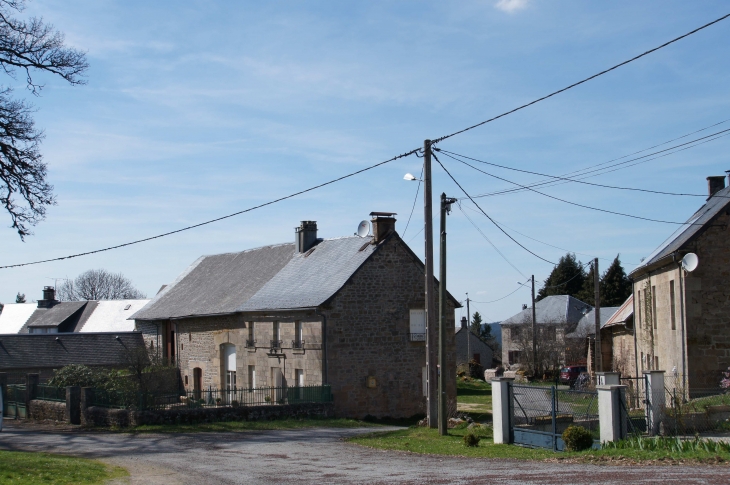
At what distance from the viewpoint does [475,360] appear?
6600cm

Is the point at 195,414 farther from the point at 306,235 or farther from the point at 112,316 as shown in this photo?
the point at 112,316

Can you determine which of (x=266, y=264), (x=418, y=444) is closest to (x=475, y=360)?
(x=266, y=264)

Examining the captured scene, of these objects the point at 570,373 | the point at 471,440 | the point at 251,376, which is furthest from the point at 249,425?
the point at 570,373

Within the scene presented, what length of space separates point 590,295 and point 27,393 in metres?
56.7

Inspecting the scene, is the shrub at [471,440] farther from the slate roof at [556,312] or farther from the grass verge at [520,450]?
the slate roof at [556,312]

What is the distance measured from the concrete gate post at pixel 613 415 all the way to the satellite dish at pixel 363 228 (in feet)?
53.0

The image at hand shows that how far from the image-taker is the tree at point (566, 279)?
3118 inches

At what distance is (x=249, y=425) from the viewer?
24625 mm

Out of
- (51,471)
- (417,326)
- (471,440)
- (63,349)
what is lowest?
(471,440)

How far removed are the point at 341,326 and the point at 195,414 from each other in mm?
6431

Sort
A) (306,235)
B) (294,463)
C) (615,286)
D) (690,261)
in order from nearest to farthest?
(294,463) < (690,261) < (306,235) < (615,286)

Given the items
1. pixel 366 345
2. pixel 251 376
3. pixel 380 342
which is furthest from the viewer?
pixel 251 376

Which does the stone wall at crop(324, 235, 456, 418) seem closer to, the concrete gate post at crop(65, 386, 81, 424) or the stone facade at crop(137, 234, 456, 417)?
the stone facade at crop(137, 234, 456, 417)

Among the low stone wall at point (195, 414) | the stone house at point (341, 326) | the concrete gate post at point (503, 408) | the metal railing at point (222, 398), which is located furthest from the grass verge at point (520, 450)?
the stone house at point (341, 326)
